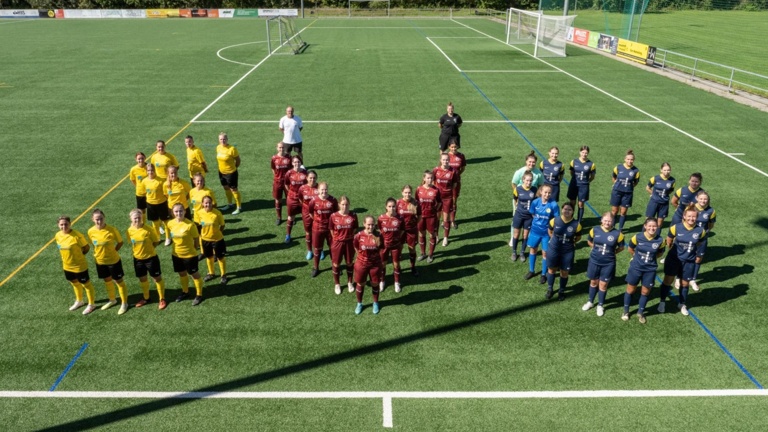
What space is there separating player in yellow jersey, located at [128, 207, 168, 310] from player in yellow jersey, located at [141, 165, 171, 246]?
2115mm

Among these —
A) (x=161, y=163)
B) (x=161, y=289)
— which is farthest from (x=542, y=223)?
(x=161, y=163)

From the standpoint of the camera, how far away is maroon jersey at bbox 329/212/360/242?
8.99m

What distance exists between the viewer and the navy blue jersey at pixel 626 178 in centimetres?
1118

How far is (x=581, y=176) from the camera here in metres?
11.6

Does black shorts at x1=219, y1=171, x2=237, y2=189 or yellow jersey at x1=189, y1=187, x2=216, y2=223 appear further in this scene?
black shorts at x1=219, y1=171, x2=237, y2=189

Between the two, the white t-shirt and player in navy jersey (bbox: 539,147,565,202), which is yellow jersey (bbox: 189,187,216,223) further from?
player in navy jersey (bbox: 539,147,565,202)

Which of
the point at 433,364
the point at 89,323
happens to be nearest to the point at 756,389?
the point at 433,364

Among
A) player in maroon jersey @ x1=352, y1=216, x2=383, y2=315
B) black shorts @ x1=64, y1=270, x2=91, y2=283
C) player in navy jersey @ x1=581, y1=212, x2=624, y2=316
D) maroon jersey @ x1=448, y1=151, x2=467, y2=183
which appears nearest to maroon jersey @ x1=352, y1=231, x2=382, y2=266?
player in maroon jersey @ x1=352, y1=216, x2=383, y2=315

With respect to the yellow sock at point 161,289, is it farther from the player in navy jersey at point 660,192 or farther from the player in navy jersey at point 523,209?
the player in navy jersey at point 660,192

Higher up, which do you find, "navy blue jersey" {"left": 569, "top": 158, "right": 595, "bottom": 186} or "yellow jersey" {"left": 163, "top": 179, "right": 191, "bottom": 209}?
"navy blue jersey" {"left": 569, "top": 158, "right": 595, "bottom": 186}

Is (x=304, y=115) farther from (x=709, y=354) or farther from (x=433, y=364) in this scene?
(x=709, y=354)

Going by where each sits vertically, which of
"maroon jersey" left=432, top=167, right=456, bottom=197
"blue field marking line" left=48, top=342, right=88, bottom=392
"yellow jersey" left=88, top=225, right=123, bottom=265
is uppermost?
"maroon jersey" left=432, top=167, right=456, bottom=197

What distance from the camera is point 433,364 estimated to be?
7.79m

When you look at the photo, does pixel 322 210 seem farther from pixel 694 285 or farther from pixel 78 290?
pixel 694 285
